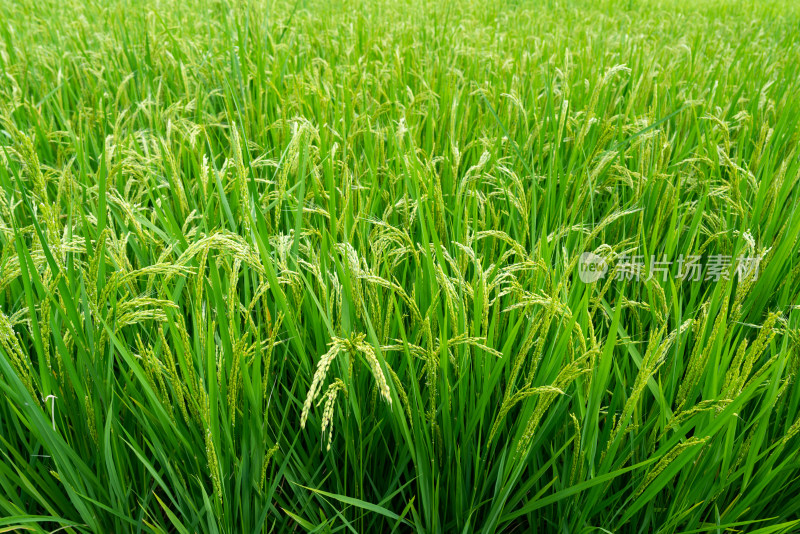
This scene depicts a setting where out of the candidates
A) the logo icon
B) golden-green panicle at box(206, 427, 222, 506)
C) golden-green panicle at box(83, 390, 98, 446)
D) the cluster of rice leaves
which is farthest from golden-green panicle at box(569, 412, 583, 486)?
golden-green panicle at box(83, 390, 98, 446)

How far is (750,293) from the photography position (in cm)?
135

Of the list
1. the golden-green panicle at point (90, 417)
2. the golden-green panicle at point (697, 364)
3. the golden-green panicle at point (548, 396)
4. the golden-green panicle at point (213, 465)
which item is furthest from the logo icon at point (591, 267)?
the golden-green panicle at point (90, 417)

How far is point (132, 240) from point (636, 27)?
5.29 m

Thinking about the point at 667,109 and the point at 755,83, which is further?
the point at 755,83

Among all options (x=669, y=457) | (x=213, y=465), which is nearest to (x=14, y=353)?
(x=213, y=465)

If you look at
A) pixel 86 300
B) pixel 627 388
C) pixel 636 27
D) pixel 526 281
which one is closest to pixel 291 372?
pixel 86 300

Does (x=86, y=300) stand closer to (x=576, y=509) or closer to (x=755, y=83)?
(x=576, y=509)

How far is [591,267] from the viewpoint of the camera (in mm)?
1369

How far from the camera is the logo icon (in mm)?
1242

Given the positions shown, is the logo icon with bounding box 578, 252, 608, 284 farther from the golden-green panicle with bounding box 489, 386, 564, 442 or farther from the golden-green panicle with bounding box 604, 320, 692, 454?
the golden-green panicle with bounding box 489, 386, 564, 442

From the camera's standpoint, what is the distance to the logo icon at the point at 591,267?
124cm

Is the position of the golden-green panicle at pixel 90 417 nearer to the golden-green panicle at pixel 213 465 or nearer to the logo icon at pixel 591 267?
the golden-green panicle at pixel 213 465

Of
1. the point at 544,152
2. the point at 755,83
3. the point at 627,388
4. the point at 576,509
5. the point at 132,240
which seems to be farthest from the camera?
the point at 755,83

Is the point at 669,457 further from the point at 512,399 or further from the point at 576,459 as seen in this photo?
the point at 512,399
